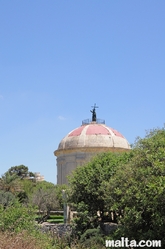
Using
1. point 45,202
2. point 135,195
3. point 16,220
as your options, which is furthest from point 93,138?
point 16,220

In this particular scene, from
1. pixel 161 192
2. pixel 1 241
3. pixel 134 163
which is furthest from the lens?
pixel 134 163

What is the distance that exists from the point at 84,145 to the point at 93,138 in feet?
3.94

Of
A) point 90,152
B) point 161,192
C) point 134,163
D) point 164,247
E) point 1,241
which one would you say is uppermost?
point 90,152

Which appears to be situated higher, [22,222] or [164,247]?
[22,222]

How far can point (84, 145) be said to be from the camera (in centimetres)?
3903

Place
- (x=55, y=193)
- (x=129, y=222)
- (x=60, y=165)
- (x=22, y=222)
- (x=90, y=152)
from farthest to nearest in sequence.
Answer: (x=60, y=165)
(x=90, y=152)
(x=55, y=193)
(x=129, y=222)
(x=22, y=222)

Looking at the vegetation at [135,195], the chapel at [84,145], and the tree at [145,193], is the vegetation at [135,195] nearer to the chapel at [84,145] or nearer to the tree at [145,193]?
the tree at [145,193]

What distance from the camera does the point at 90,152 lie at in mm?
39094

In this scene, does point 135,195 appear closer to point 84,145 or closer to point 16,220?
point 16,220

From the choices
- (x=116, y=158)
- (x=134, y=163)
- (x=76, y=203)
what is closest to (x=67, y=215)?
(x=76, y=203)

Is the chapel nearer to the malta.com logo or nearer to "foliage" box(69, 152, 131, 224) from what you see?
"foliage" box(69, 152, 131, 224)

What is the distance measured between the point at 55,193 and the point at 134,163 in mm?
20867

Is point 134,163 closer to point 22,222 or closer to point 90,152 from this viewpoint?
point 22,222

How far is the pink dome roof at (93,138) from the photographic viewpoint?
39.2 metres
